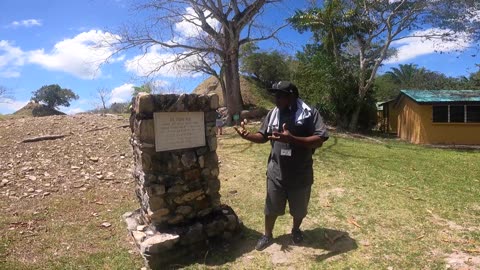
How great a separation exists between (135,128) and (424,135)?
52.6 ft

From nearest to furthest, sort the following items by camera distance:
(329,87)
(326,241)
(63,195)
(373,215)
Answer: (326,241) < (373,215) < (63,195) < (329,87)

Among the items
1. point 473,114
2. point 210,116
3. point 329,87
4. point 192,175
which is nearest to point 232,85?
point 329,87

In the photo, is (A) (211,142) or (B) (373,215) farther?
(B) (373,215)

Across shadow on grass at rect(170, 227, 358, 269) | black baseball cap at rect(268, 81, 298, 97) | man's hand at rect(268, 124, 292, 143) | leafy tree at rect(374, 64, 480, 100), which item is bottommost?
shadow on grass at rect(170, 227, 358, 269)

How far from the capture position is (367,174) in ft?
24.1

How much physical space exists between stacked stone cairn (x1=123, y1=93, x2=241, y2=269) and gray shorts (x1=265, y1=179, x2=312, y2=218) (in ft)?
2.40

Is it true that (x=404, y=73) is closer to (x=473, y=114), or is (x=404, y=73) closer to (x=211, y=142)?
(x=473, y=114)

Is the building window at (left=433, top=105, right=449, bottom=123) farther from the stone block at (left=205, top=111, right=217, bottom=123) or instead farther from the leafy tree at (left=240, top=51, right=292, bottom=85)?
the stone block at (left=205, top=111, right=217, bottom=123)

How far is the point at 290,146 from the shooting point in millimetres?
3576

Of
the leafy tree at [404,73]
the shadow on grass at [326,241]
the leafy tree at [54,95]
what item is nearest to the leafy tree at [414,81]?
the leafy tree at [404,73]

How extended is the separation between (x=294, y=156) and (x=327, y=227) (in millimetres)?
1443

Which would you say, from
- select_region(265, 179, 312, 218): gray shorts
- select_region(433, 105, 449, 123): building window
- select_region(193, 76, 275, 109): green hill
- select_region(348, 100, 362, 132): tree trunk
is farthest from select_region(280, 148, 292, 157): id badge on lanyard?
select_region(193, 76, 275, 109): green hill

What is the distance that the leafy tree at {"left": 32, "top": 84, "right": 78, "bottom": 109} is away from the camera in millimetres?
37438

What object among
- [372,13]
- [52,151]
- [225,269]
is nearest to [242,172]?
[225,269]
